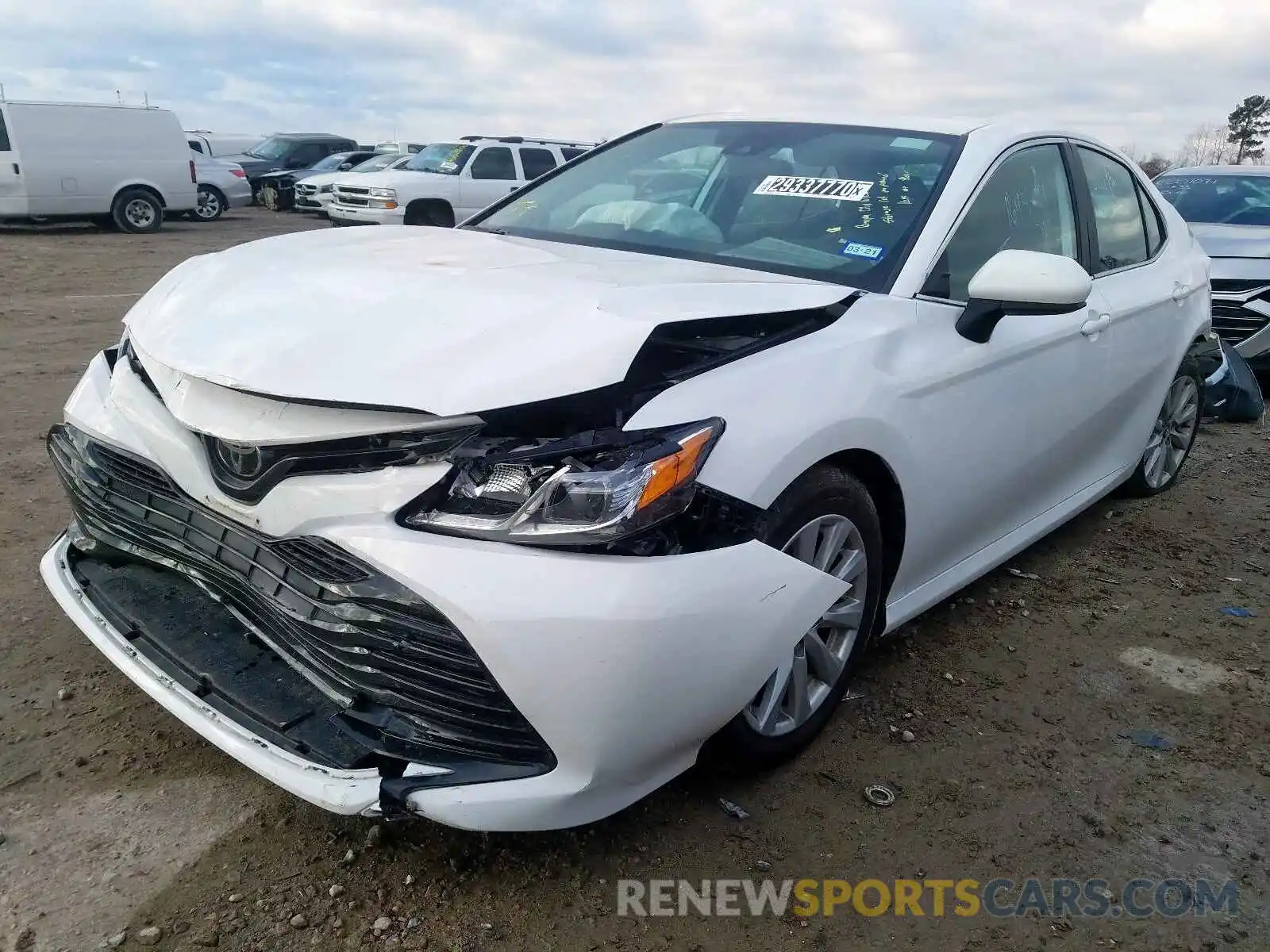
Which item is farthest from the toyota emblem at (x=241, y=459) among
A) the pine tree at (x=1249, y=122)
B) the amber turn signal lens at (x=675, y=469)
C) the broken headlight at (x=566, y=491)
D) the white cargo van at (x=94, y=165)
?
the pine tree at (x=1249, y=122)

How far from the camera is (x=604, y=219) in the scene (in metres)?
3.33

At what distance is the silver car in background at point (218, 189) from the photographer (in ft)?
61.7

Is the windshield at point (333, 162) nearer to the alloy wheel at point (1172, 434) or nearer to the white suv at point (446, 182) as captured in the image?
the white suv at point (446, 182)

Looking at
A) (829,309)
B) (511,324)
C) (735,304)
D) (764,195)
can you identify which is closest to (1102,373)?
(764,195)

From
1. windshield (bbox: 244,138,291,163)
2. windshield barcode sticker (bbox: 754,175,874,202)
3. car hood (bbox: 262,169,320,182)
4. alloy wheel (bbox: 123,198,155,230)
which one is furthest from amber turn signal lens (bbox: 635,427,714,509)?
windshield (bbox: 244,138,291,163)

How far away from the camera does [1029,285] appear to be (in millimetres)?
2607

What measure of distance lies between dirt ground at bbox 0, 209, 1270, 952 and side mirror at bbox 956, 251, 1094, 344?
45.4 inches

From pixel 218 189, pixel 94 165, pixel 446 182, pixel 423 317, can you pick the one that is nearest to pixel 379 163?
pixel 218 189

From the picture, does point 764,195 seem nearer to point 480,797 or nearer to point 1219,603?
point 480,797

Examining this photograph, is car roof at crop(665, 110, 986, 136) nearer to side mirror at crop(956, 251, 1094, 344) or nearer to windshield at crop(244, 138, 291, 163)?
side mirror at crop(956, 251, 1094, 344)

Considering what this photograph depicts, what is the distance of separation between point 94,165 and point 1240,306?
49.4 ft

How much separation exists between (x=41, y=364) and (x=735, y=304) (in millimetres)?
5790

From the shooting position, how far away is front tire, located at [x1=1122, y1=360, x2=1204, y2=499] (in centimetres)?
459

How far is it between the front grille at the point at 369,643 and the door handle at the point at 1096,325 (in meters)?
2.45
